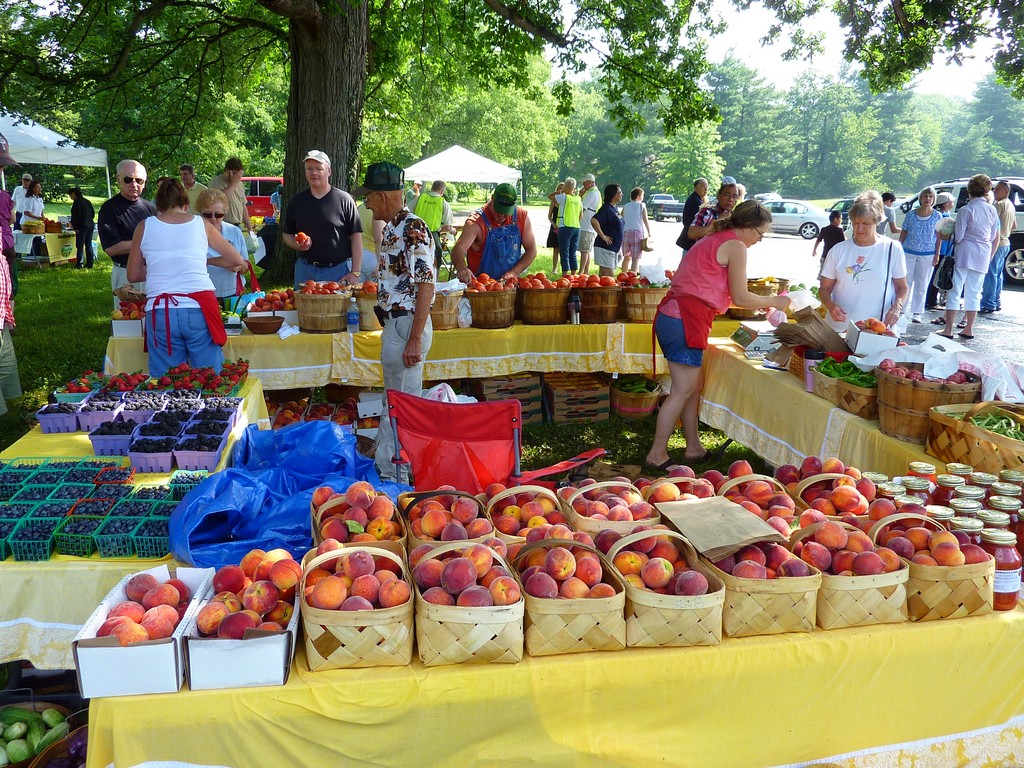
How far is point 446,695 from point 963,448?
2416mm

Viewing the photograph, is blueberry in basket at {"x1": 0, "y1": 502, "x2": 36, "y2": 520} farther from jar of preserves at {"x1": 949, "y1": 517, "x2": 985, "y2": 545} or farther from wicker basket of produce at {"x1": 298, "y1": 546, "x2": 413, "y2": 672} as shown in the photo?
jar of preserves at {"x1": 949, "y1": 517, "x2": 985, "y2": 545}

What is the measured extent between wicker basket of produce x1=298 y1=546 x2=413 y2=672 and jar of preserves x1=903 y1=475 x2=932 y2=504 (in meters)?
1.81

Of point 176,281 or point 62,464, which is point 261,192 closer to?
point 176,281

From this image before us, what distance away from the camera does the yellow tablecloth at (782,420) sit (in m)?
3.66

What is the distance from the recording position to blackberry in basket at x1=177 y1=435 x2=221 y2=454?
3.27 meters

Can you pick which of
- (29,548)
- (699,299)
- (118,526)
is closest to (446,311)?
(699,299)

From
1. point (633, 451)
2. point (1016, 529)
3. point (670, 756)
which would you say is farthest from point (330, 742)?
point (633, 451)

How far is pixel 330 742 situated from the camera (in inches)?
73.0

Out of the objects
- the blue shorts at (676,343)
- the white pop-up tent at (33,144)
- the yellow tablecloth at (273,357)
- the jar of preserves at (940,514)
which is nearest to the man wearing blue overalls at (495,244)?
the yellow tablecloth at (273,357)

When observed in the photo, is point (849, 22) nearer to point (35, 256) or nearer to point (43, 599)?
point (43, 599)

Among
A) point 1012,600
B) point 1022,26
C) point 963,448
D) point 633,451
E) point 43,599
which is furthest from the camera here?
point 1022,26

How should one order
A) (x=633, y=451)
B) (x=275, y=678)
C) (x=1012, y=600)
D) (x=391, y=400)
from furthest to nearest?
(x=633, y=451) < (x=391, y=400) < (x=1012, y=600) < (x=275, y=678)

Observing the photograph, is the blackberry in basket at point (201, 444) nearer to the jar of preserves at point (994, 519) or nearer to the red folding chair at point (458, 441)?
the red folding chair at point (458, 441)

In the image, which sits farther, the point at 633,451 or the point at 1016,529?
the point at 633,451
